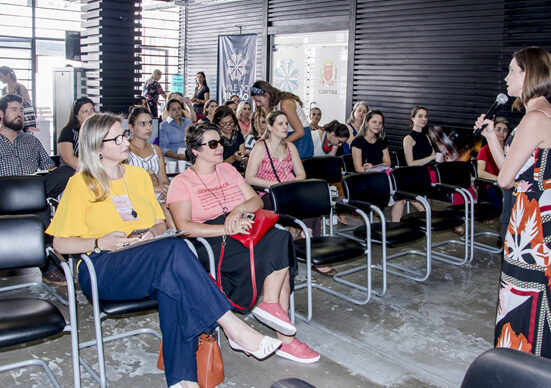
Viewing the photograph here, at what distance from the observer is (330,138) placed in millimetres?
6672

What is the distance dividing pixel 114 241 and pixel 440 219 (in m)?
3.21

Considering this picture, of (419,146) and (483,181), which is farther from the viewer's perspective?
(419,146)

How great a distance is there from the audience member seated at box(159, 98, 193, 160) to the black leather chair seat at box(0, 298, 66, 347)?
162 inches

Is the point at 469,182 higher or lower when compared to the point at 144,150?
lower

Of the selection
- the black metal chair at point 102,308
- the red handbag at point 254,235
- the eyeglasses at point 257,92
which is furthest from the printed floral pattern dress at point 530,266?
the eyeglasses at point 257,92

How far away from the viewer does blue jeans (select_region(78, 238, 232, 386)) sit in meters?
2.79

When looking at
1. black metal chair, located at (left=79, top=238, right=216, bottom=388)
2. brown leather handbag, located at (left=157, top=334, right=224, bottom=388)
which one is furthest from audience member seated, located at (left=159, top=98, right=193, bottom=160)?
brown leather handbag, located at (left=157, top=334, right=224, bottom=388)

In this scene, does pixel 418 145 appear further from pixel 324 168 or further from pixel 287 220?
pixel 287 220

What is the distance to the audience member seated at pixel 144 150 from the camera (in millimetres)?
4773

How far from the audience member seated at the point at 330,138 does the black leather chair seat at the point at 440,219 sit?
5.34ft

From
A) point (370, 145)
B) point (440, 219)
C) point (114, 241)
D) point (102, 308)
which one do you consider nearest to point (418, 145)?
point (370, 145)

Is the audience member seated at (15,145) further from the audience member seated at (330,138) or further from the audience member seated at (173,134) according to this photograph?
the audience member seated at (330,138)

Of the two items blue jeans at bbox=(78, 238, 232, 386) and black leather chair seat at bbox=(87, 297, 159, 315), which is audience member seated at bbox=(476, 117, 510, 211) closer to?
blue jeans at bbox=(78, 238, 232, 386)

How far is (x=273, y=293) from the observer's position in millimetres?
3314
